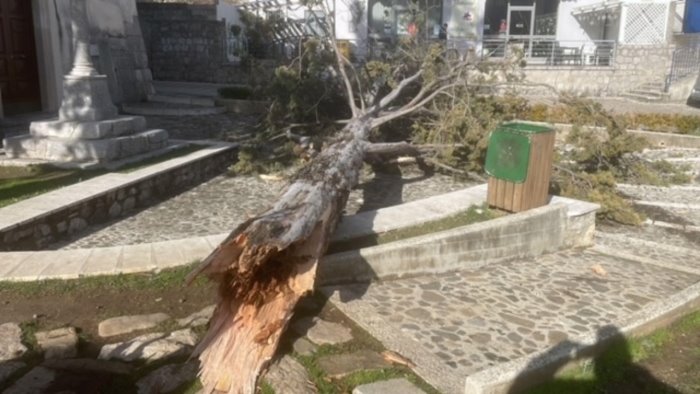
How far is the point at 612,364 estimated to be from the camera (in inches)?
172

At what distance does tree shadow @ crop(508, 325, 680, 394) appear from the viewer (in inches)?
155

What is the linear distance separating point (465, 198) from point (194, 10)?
683 inches

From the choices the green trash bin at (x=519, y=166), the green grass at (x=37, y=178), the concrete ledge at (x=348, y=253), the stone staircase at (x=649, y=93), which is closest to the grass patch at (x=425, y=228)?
the concrete ledge at (x=348, y=253)

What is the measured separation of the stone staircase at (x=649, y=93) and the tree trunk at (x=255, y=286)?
19.5 metres

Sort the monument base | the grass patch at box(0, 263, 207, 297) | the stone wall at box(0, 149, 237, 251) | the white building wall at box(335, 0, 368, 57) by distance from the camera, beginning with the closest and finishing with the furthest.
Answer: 1. the grass patch at box(0, 263, 207, 297)
2. the stone wall at box(0, 149, 237, 251)
3. the monument base
4. the white building wall at box(335, 0, 368, 57)

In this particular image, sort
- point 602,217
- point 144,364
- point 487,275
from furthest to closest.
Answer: point 602,217 → point 487,275 → point 144,364

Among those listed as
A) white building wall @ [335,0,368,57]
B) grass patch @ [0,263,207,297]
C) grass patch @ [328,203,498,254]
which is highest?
white building wall @ [335,0,368,57]

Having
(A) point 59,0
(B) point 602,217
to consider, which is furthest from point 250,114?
(B) point 602,217

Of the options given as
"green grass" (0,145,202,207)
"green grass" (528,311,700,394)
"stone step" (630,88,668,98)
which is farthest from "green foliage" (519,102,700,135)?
"green grass" (528,311,700,394)

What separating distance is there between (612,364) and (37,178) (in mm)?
6783

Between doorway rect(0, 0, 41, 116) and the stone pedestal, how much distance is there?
14.0 feet

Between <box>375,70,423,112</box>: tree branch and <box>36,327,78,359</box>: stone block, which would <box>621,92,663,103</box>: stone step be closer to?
<box>375,70,423,112</box>: tree branch

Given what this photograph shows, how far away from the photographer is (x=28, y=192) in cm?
722

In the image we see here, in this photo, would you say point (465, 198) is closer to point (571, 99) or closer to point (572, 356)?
point (571, 99)
